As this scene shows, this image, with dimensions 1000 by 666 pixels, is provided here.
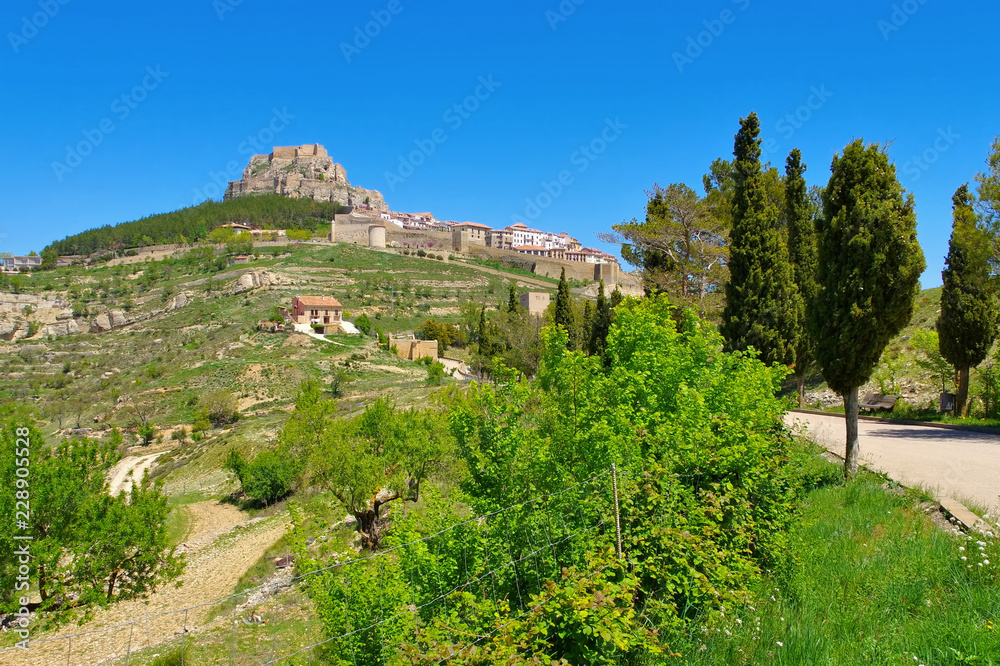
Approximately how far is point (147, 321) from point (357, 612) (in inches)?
2593

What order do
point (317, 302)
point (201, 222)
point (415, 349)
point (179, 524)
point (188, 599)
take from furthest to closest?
1. point (201, 222)
2. point (317, 302)
3. point (415, 349)
4. point (179, 524)
5. point (188, 599)

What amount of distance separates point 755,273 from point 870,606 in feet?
33.8

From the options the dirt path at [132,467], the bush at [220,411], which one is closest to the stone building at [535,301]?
the bush at [220,411]

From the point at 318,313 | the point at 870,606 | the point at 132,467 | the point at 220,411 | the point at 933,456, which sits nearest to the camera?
the point at 870,606

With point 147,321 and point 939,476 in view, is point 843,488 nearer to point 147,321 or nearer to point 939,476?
point 939,476

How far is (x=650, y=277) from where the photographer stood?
18.8m

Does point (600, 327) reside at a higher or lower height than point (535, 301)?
lower

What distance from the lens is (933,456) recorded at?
8562mm

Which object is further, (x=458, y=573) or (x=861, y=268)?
(x=861, y=268)

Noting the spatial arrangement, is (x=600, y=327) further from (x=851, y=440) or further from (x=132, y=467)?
(x=132, y=467)

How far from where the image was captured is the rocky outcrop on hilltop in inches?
5030

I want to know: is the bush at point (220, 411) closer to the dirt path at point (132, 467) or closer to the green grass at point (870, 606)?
the dirt path at point (132, 467)

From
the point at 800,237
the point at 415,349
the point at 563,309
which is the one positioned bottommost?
the point at 415,349

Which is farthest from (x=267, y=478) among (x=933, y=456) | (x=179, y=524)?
(x=933, y=456)
